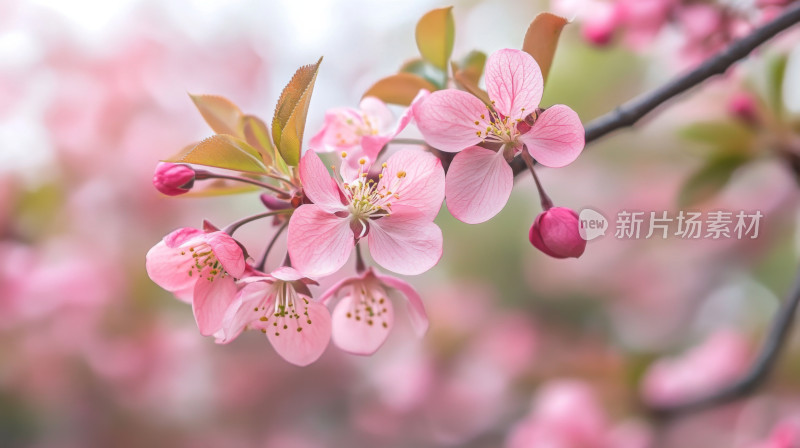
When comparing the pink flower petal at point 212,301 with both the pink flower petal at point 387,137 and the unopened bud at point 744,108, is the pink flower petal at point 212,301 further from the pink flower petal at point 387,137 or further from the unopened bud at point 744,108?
the unopened bud at point 744,108

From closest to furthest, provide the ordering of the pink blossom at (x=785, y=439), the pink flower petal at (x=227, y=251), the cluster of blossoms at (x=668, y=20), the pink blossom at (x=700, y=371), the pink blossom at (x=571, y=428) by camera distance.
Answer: the pink flower petal at (x=227, y=251), the pink blossom at (x=785, y=439), the cluster of blossoms at (x=668, y=20), the pink blossom at (x=571, y=428), the pink blossom at (x=700, y=371)

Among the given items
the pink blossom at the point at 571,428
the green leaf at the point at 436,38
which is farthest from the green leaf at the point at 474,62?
the pink blossom at the point at 571,428

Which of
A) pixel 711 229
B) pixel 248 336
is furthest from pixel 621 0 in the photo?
pixel 248 336

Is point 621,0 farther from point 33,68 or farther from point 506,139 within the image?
point 33,68

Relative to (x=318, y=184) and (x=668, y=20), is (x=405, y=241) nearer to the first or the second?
(x=318, y=184)

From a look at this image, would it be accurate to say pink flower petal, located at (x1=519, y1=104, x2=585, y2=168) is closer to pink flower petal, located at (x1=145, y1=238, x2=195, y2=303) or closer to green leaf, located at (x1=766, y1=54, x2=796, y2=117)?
pink flower petal, located at (x1=145, y1=238, x2=195, y2=303)

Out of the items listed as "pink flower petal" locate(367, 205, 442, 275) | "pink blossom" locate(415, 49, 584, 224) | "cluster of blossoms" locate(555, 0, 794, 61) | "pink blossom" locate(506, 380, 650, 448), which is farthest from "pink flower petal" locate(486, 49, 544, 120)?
"pink blossom" locate(506, 380, 650, 448)
